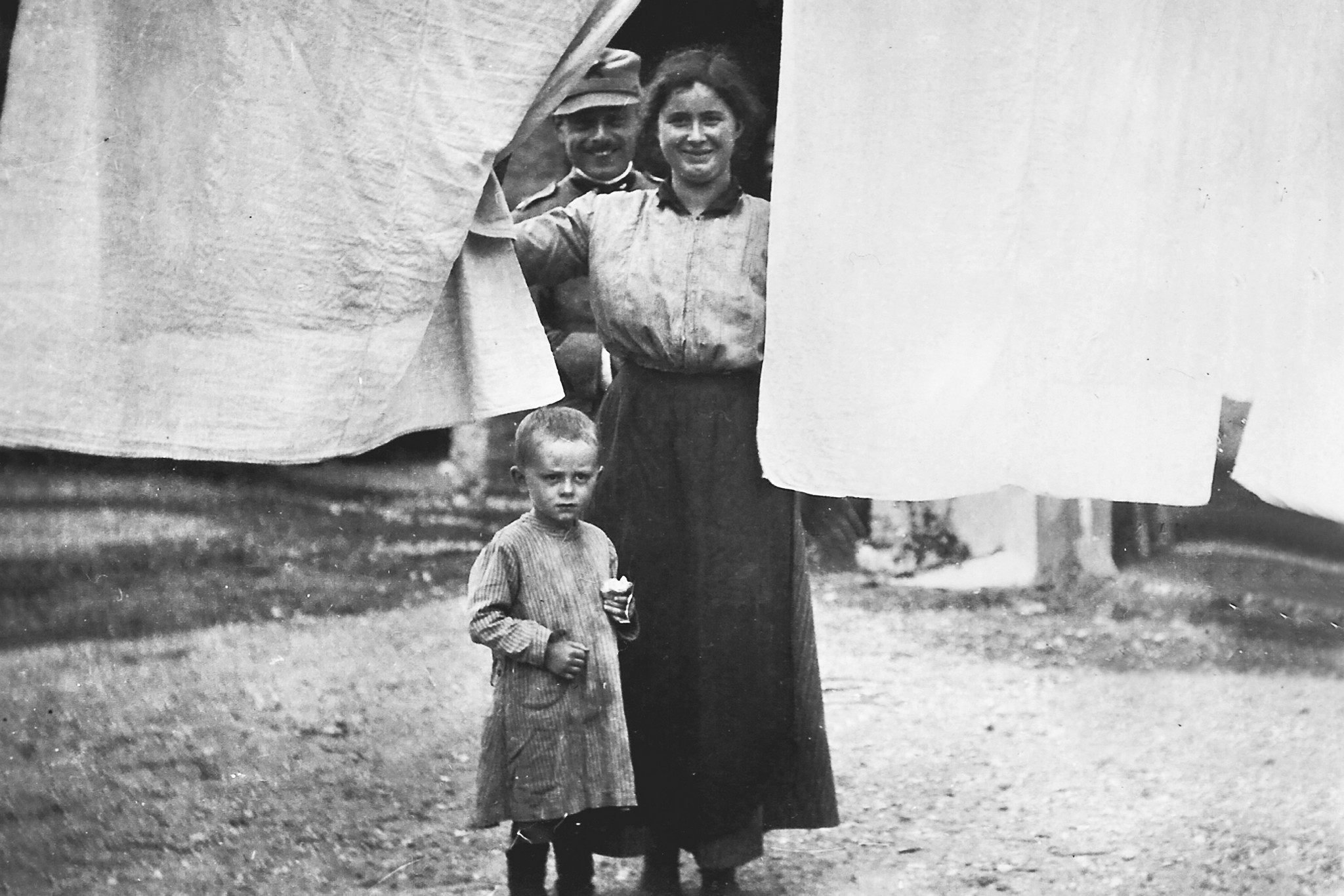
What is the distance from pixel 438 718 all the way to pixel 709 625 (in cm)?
65

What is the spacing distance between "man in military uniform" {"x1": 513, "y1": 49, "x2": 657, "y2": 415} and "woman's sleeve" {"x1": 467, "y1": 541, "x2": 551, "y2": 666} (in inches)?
29.9

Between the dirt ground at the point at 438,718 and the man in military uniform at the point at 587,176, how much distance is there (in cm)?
38

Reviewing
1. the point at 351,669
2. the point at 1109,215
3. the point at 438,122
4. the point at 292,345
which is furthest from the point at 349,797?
the point at 1109,215

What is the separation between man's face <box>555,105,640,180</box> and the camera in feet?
11.4

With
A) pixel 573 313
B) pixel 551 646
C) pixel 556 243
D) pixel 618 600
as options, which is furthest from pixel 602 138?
pixel 551 646

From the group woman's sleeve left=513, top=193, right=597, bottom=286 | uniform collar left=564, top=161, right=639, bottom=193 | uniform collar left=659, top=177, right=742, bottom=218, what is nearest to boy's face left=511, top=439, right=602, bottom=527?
woman's sleeve left=513, top=193, right=597, bottom=286

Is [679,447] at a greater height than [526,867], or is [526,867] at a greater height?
[679,447]

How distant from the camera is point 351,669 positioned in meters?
3.05

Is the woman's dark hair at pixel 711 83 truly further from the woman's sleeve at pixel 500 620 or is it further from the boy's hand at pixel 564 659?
the boy's hand at pixel 564 659

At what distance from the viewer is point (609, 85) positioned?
345 centimetres

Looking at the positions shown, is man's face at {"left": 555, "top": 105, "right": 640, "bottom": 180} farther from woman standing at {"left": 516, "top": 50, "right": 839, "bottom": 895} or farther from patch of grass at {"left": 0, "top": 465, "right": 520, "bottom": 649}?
patch of grass at {"left": 0, "top": 465, "right": 520, "bottom": 649}

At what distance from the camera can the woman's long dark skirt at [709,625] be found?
9.38 feet

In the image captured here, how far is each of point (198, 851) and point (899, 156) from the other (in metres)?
1.95

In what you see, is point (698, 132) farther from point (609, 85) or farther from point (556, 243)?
point (609, 85)
